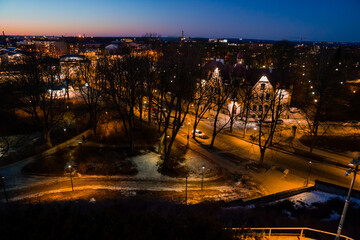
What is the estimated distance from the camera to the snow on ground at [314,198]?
1813cm

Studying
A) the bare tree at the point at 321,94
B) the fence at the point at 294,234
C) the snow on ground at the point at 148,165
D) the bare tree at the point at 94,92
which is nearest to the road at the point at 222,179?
the snow on ground at the point at 148,165

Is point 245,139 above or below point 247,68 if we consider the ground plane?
below

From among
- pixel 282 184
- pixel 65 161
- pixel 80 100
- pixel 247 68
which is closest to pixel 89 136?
pixel 65 161

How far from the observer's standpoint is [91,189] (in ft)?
70.0

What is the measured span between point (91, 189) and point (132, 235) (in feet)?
37.1

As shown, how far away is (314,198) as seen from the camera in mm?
18703

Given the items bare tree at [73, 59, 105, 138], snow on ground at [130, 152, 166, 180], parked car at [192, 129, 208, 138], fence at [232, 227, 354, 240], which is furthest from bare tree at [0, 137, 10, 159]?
fence at [232, 227, 354, 240]

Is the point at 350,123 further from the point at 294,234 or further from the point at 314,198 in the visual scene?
the point at 294,234

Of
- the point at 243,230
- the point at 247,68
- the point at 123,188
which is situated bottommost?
the point at 123,188

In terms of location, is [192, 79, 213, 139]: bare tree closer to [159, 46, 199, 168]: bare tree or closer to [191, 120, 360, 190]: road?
[159, 46, 199, 168]: bare tree

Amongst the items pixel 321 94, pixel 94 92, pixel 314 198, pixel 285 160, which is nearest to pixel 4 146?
pixel 94 92

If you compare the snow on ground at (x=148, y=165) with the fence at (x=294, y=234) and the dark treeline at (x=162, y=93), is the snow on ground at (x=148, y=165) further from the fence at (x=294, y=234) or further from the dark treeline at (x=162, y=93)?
the fence at (x=294, y=234)

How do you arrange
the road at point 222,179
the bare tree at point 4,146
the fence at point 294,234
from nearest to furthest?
1. the fence at point 294,234
2. the road at point 222,179
3. the bare tree at point 4,146

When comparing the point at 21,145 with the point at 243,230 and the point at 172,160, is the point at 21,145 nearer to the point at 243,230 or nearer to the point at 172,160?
the point at 172,160
